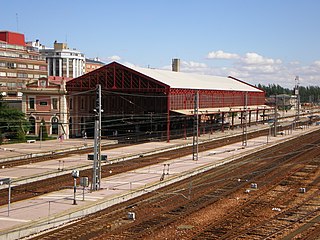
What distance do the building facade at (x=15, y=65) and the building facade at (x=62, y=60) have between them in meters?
72.5

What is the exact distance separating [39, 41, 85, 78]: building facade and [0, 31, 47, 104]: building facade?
7249 cm

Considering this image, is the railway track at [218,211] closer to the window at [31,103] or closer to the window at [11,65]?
the window at [31,103]

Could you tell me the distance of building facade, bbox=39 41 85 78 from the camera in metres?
185

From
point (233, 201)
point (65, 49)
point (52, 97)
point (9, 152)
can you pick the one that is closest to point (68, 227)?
point (233, 201)

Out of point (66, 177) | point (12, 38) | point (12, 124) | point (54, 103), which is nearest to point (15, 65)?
point (12, 38)

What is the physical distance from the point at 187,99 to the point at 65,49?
127914 millimetres

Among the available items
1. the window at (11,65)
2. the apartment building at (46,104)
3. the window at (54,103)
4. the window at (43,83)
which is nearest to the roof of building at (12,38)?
the window at (11,65)

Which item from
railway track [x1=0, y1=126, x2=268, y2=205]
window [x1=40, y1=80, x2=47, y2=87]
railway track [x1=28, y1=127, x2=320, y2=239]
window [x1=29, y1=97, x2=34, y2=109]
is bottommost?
railway track [x1=28, y1=127, x2=320, y2=239]

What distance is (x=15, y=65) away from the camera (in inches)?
4055

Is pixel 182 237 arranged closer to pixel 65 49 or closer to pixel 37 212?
pixel 37 212

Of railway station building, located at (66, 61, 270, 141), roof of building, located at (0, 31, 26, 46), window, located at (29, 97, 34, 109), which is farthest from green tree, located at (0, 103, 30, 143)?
roof of building, located at (0, 31, 26, 46)

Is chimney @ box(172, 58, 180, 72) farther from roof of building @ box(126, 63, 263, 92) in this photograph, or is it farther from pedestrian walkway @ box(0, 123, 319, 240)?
pedestrian walkway @ box(0, 123, 319, 240)

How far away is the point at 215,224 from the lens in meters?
23.4

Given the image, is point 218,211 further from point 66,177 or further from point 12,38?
point 12,38
